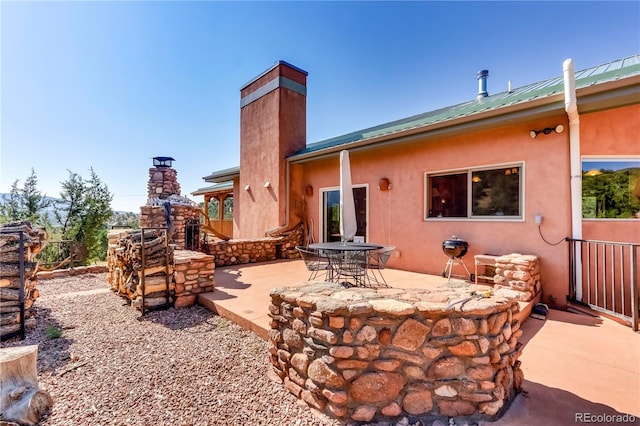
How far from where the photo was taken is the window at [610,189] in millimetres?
4496

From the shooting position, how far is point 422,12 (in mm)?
7957

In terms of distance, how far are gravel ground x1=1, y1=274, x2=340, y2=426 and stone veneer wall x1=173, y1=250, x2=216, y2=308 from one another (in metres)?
0.30

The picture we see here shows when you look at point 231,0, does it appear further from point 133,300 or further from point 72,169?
point 72,169

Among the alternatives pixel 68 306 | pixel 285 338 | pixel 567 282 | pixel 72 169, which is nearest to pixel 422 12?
pixel 567 282

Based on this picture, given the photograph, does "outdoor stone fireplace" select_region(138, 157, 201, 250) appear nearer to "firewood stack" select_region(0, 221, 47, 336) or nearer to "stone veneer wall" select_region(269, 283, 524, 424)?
"firewood stack" select_region(0, 221, 47, 336)

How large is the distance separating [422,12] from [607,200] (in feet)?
22.6

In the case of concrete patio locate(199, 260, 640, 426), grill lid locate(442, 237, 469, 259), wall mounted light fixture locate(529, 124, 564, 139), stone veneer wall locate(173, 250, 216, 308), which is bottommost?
concrete patio locate(199, 260, 640, 426)

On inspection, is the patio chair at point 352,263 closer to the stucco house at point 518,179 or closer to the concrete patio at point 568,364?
the concrete patio at point 568,364

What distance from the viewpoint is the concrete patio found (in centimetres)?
207

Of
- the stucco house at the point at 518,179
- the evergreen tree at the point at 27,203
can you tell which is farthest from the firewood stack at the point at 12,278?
the evergreen tree at the point at 27,203

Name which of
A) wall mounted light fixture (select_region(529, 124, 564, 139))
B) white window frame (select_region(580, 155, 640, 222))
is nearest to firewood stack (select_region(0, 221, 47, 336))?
wall mounted light fixture (select_region(529, 124, 564, 139))

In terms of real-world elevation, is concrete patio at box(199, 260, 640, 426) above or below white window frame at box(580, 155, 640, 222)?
below

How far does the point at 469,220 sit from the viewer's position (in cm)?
574

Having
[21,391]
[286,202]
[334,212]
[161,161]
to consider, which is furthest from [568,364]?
[161,161]
